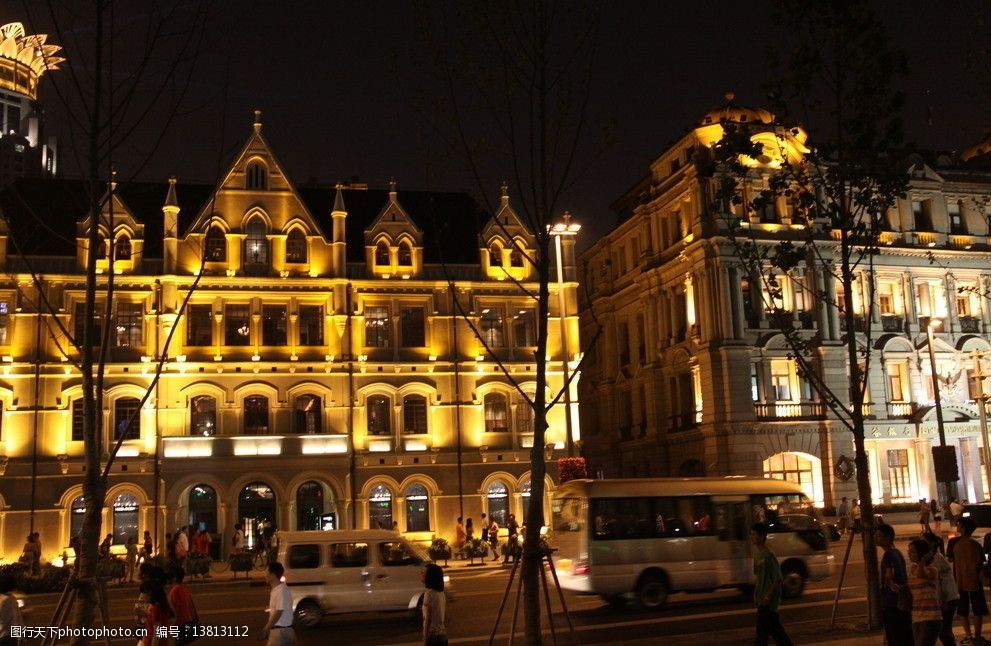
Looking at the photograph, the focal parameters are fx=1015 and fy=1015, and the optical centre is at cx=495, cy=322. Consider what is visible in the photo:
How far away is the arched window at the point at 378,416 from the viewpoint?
46.9m

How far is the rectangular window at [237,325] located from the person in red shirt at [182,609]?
3376cm

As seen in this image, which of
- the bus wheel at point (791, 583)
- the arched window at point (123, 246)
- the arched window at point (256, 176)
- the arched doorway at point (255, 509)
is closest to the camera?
the bus wheel at point (791, 583)

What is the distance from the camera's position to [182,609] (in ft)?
41.8

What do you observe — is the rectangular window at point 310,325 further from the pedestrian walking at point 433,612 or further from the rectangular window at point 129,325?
the pedestrian walking at point 433,612

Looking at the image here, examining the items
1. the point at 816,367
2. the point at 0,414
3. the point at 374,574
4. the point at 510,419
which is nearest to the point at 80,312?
the point at 0,414

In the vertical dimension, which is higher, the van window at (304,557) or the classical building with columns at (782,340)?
the classical building with columns at (782,340)

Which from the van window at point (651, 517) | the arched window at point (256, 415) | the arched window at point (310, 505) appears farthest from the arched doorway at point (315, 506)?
the van window at point (651, 517)

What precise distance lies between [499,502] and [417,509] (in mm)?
3928

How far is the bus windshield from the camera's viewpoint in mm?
25922

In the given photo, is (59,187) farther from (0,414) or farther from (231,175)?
(0,414)

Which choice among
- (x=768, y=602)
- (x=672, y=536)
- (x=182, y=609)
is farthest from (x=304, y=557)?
(x=768, y=602)

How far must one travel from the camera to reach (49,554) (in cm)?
4172

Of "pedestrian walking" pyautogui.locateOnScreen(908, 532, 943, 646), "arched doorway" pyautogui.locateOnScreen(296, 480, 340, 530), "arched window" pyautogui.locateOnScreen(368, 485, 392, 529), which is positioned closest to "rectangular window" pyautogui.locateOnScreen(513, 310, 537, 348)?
"arched window" pyautogui.locateOnScreen(368, 485, 392, 529)

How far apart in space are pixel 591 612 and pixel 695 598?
12.6 ft
